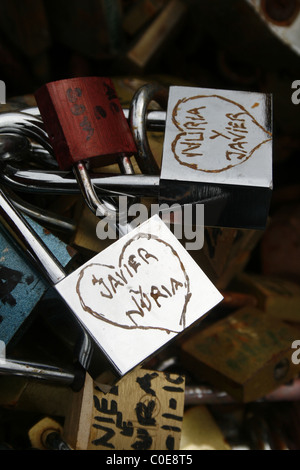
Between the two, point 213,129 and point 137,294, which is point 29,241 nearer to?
point 137,294

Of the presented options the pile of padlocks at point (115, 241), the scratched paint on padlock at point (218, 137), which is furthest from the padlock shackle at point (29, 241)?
the scratched paint on padlock at point (218, 137)

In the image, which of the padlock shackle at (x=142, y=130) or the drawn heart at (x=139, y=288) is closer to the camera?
the drawn heart at (x=139, y=288)

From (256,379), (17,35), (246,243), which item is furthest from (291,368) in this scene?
(17,35)

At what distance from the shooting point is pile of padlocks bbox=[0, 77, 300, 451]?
0.59 meters

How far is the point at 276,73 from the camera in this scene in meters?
1.12

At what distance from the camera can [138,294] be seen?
59cm

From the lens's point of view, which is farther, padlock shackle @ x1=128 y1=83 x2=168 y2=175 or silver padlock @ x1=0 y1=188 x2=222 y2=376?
padlock shackle @ x1=128 y1=83 x2=168 y2=175

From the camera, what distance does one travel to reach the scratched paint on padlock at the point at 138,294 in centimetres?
57

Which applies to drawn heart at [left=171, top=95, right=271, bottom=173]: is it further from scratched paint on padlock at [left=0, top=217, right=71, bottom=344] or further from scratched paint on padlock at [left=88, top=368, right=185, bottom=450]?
scratched paint on padlock at [left=88, top=368, right=185, bottom=450]

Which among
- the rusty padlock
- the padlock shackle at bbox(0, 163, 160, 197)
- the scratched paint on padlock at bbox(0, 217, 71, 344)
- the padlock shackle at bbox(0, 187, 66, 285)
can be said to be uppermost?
the rusty padlock

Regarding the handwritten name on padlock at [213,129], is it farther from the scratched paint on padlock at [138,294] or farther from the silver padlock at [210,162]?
the scratched paint on padlock at [138,294]

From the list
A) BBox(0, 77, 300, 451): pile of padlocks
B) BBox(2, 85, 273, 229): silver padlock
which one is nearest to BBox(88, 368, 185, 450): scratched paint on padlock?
BBox(0, 77, 300, 451): pile of padlocks

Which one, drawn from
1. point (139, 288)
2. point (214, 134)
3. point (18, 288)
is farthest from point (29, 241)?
point (214, 134)
